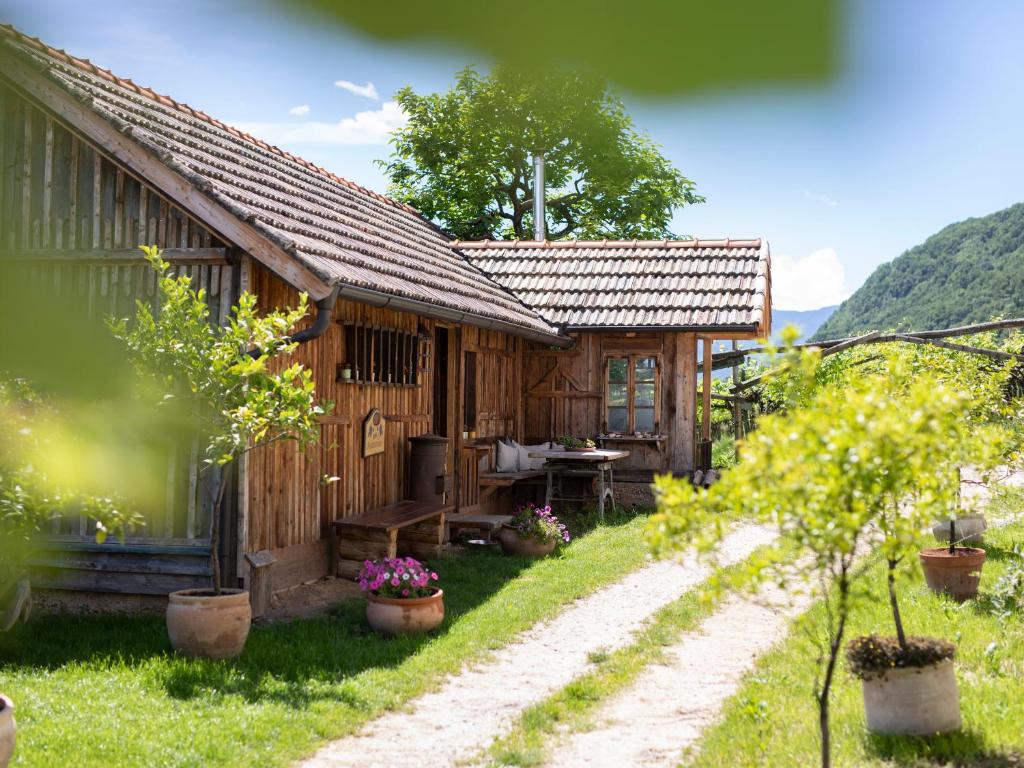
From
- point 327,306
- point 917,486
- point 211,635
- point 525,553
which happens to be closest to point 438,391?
point 525,553

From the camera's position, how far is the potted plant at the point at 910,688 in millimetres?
4961

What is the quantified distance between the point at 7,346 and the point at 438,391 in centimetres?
1180

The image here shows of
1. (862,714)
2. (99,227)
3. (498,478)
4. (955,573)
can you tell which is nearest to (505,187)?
(498,478)

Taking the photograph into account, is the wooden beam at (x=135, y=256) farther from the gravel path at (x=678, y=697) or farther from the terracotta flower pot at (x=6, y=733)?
the terracotta flower pot at (x=6, y=733)

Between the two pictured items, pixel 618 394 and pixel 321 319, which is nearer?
pixel 321 319

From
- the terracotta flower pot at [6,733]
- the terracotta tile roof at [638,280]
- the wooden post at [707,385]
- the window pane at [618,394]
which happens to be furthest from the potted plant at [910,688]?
the wooden post at [707,385]

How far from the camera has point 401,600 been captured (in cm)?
754

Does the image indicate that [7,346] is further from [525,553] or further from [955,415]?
[525,553]

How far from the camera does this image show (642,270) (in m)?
16.5

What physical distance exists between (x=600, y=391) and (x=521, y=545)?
16.7 ft

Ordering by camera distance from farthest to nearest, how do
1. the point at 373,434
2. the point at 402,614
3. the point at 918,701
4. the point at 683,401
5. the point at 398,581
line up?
the point at 683,401
the point at 373,434
the point at 398,581
the point at 402,614
the point at 918,701

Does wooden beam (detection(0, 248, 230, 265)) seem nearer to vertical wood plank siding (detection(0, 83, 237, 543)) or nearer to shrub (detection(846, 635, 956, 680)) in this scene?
vertical wood plank siding (detection(0, 83, 237, 543))

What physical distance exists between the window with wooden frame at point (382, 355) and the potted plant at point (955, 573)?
544 cm

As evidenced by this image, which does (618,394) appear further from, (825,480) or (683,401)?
(825,480)
